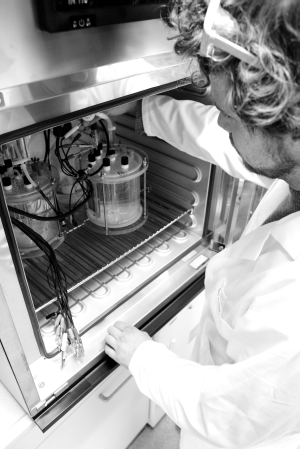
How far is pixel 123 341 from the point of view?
2.85ft

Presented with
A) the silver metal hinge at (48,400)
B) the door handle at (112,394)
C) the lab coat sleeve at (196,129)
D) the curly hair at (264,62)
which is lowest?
→ the door handle at (112,394)

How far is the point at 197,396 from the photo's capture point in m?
0.71

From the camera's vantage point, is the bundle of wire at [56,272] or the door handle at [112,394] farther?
the door handle at [112,394]

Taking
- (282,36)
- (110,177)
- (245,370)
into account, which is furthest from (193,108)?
(245,370)

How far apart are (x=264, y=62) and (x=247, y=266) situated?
0.44 metres

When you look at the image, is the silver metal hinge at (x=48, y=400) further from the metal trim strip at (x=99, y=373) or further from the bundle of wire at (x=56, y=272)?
the bundle of wire at (x=56, y=272)

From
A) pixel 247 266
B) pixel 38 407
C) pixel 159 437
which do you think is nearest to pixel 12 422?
pixel 38 407

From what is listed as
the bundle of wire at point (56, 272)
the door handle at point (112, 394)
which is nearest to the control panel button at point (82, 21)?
the bundle of wire at point (56, 272)

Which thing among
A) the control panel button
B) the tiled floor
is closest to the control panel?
the control panel button

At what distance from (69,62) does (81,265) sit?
2.23 ft

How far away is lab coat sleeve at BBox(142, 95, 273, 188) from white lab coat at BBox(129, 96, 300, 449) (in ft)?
0.13

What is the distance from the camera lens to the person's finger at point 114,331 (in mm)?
894

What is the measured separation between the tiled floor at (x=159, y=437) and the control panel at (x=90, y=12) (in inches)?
64.0

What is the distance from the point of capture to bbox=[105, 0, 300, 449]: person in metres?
0.44
